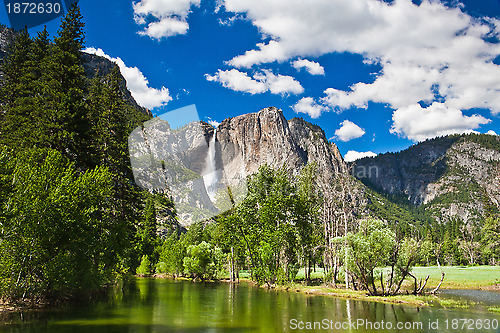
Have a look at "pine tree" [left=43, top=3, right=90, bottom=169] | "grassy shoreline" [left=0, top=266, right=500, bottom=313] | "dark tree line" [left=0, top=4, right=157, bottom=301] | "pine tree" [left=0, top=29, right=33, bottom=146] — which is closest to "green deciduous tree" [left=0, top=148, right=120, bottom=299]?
"dark tree line" [left=0, top=4, right=157, bottom=301]

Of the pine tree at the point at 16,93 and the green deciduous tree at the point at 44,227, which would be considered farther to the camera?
the pine tree at the point at 16,93

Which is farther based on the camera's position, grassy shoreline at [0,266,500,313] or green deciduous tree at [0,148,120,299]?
grassy shoreline at [0,266,500,313]

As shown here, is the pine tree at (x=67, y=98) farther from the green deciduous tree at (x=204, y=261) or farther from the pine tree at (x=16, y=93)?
the green deciduous tree at (x=204, y=261)

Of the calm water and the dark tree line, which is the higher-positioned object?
the dark tree line

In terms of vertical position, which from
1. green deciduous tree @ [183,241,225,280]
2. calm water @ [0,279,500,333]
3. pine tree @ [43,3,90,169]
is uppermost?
pine tree @ [43,3,90,169]

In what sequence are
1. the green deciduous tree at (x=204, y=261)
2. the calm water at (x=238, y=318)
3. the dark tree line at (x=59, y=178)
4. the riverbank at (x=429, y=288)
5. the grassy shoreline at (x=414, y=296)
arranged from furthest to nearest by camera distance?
the green deciduous tree at (x=204, y=261) < the riverbank at (x=429, y=288) < the grassy shoreline at (x=414, y=296) < the dark tree line at (x=59, y=178) < the calm water at (x=238, y=318)

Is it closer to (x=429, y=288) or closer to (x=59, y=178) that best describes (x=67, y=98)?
(x=59, y=178)

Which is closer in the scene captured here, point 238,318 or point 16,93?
point 238,318

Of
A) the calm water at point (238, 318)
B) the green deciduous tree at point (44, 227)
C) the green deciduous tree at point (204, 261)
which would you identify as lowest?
the green deciduous tree at point (204, 261)

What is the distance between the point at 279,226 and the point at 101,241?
2175 centimetres

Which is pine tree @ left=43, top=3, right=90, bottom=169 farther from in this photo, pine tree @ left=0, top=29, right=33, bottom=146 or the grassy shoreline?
the grassy shoreline

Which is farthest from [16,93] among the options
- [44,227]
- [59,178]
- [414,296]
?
[414,296]

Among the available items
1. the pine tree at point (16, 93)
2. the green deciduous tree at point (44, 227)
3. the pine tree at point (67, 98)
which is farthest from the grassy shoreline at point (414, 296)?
the pine tree at point (16, 93)

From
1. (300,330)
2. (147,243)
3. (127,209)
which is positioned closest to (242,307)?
(300,330)
